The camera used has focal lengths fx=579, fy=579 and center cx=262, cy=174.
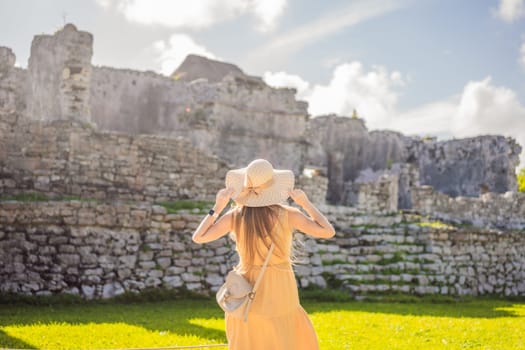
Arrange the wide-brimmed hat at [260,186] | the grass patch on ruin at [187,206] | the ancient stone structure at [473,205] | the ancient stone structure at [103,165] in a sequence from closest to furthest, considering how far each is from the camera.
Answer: the wide-brimmed hat at [260,186] < the grass patch on ruin at [187,206] < the ancient stone structure at [103,165] < the ancient stone structure at [473,205]

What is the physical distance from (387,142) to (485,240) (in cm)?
2028

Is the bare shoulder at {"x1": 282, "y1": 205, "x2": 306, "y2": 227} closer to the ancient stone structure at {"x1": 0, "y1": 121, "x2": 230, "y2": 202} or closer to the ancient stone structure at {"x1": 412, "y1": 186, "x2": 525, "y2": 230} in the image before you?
the ancient stone structure at {"x1": 0, "y1": 121, "x2": 230, "y2": 202}

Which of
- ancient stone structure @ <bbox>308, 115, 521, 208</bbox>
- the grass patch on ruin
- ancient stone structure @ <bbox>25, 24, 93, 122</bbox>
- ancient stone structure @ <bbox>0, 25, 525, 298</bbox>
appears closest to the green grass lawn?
ancient stone structure @ <bbox>0, 25, 525, 298</bbox>

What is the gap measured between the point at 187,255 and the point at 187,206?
1914 millimetres

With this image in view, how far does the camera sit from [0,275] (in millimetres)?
9398

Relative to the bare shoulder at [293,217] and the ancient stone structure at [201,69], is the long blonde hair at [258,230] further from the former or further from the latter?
the ancient stone structure at [201,69]

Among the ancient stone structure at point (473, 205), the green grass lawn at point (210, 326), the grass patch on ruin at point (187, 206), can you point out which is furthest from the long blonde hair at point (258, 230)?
the ancient stone structure at point (473, 205)

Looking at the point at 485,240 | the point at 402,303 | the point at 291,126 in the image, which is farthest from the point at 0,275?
the point at 291,126

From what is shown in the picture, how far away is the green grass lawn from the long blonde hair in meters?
2.79

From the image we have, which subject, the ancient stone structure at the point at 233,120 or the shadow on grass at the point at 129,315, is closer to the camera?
the shadow on grass at the point at 129,315

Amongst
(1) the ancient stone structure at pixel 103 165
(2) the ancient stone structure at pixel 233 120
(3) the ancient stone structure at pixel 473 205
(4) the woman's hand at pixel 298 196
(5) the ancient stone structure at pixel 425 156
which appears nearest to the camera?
(4) the woman's hand at pixel 298 196

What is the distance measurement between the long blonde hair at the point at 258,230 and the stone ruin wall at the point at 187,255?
6.21m

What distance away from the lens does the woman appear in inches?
164

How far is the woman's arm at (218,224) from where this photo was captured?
4.35 m
